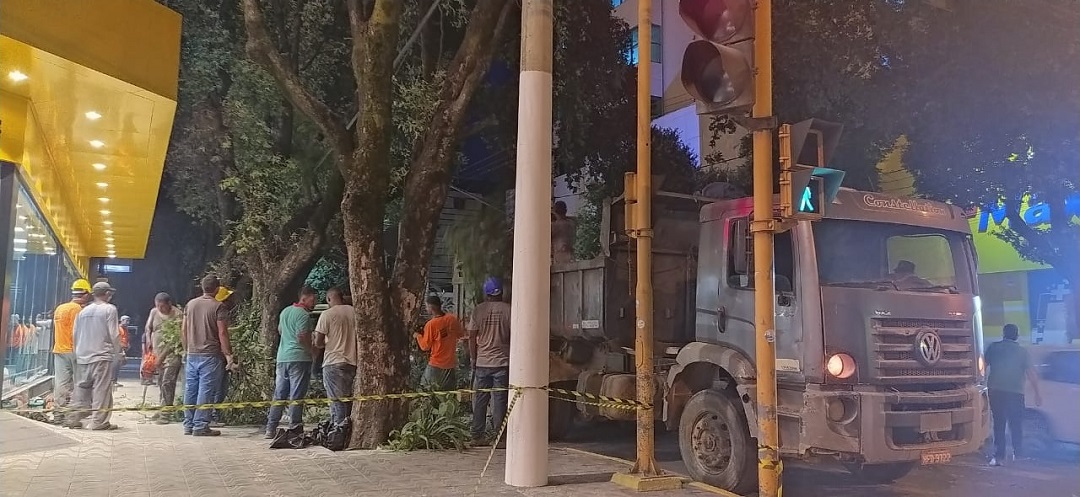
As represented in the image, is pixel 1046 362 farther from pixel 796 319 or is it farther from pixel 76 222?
pixel 76 222

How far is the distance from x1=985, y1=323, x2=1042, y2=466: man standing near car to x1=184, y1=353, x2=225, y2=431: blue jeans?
9.56 meters

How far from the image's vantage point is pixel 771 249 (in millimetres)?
5090

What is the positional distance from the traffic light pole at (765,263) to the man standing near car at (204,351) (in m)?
7.50

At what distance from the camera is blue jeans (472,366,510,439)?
9500mm

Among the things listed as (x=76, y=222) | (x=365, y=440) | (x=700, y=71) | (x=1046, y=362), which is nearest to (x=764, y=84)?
(x=700, y=71)

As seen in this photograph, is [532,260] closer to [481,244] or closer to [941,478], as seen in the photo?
[941,478]

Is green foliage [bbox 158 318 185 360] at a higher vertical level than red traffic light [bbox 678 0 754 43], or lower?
lower

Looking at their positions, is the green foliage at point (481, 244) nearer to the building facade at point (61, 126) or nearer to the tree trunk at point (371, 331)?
the tree trunk at point (371, 331)

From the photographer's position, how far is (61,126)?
9742mm

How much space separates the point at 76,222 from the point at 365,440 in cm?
1340

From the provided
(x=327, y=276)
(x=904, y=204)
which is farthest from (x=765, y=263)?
(x=327, y=276)

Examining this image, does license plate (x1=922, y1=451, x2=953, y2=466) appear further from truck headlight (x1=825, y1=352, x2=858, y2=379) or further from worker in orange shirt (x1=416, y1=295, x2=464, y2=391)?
worker in orange shirt (x1=416, y1=295, x2=464, y2=391)

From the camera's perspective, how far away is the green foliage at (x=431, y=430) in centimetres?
890

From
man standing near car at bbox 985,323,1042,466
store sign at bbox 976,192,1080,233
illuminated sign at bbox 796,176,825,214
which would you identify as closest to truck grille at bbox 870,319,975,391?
illuminated sign at bbox 796,176,825,214
